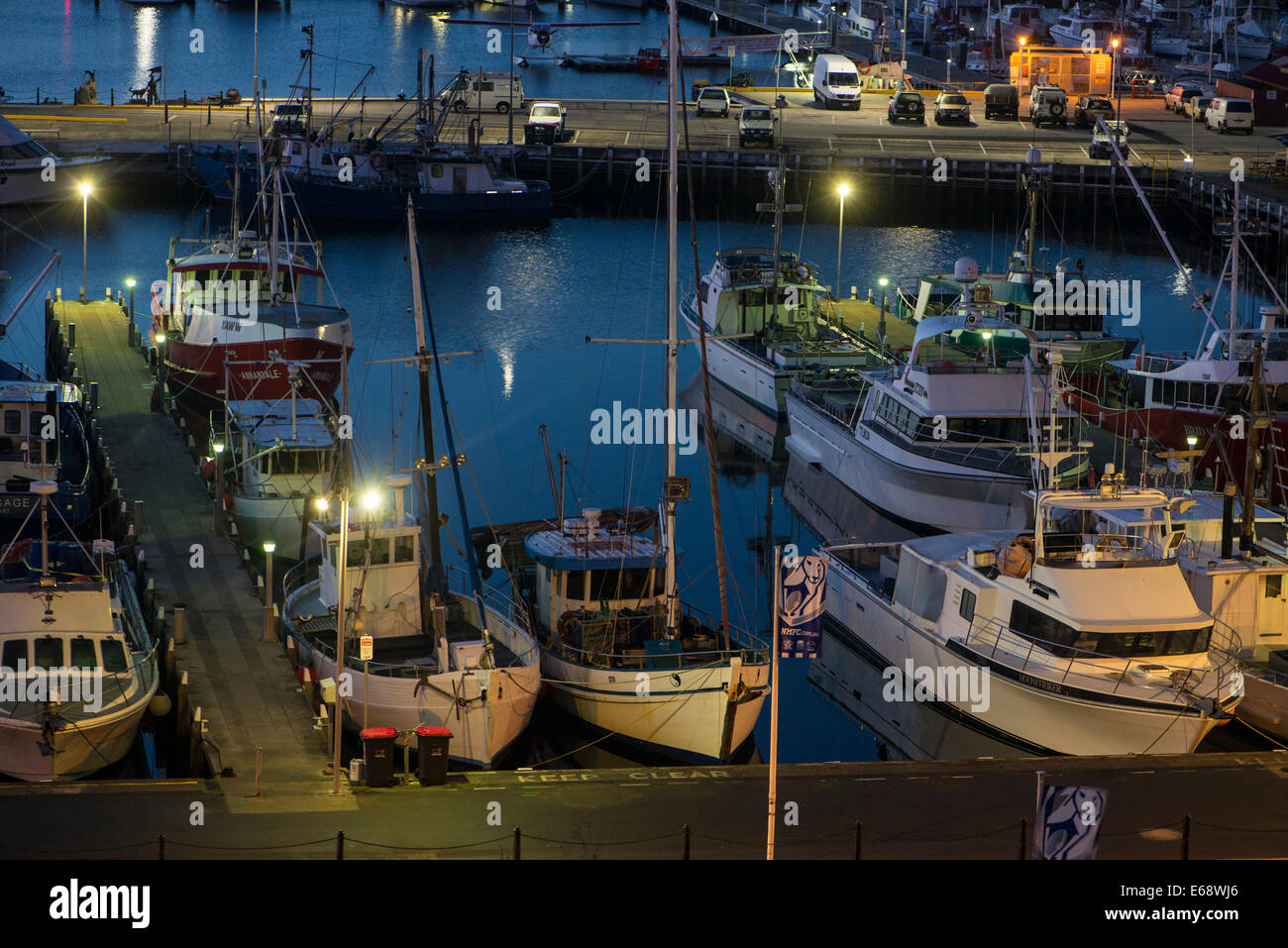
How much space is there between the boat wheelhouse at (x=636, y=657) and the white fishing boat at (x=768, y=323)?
18.9 meters

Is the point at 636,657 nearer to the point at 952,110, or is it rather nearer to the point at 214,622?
the point at 214,622

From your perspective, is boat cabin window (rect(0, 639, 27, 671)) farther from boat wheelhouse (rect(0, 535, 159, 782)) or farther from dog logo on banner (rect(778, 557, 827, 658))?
dog logo on banner (rect(778, 557, 827, 658))

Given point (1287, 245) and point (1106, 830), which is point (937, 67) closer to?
point (1287, 245)

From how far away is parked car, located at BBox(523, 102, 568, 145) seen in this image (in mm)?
81500

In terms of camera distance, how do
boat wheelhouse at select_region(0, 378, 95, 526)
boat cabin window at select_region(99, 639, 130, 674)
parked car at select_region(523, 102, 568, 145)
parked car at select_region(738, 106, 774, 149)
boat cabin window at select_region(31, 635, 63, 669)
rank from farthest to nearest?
parked car at select_region(523, 102, 568, 145)
parked car at select_region(738, 106, 774, 149)
boat wheelhouse at select_region(0, 378, 95, 526)
boat cabin window at select_region(99, 639, 130, 674)
boat cabin window at select_region(31, 635, 63, 669)

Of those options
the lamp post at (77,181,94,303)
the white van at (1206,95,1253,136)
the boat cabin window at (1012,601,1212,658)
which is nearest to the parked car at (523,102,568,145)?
the lamp post at (77,181,94,303)

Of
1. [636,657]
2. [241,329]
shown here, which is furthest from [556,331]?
[636,657]

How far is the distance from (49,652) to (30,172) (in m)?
50.2

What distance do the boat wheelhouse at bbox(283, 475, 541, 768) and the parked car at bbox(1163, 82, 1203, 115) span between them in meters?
66.2

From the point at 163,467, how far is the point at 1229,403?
22.4 metres

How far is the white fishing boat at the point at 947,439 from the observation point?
134ft

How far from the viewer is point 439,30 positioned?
14350cm

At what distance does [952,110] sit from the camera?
284 ft
